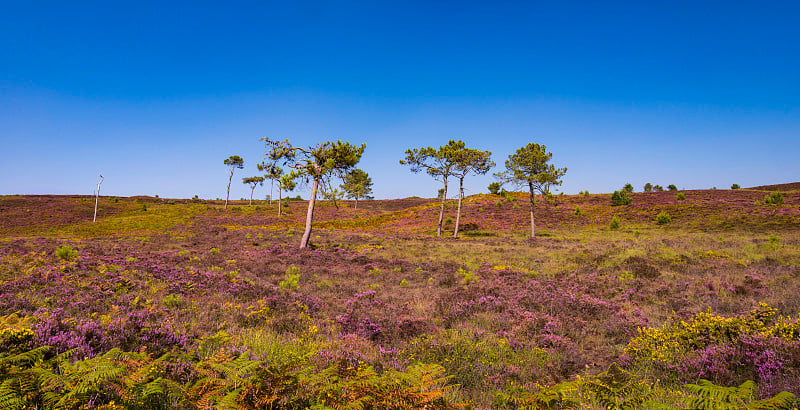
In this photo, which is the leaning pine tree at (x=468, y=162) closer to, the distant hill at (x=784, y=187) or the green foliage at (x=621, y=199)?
the green foliage at (x=621, y=199)

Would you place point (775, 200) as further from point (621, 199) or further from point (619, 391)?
point (619, 391)

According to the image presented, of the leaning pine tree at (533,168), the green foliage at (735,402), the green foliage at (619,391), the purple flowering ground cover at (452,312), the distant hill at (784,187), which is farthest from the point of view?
the distant hill at (784,187)

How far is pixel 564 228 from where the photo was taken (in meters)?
37.2

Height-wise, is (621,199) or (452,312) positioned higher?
(621,199)

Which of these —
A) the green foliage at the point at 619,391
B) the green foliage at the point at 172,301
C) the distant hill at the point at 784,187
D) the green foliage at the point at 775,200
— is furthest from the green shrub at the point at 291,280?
the distant hill at the point at 784,187

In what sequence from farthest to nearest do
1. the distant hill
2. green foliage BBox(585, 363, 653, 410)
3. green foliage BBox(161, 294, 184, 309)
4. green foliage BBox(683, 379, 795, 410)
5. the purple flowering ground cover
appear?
the distant hill < green foliage BBox(161, 294, 184, 309) < the purple flowering ground cover < green foliage BBox(585, 363, 653, 410) < green foliage BBox(683, 379, 795, 410)

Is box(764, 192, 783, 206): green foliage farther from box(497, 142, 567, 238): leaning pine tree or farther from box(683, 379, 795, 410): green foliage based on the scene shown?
box(683, 379, 795, 410): green foliage

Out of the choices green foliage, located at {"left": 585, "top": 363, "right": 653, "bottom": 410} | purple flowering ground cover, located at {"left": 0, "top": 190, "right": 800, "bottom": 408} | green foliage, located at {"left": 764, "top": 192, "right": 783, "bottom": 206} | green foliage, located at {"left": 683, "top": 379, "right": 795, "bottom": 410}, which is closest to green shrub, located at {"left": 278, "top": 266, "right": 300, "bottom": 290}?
purple flowering ground cover, located at {"left": 0, "top": 190, "right": 800, "bottom": 408}

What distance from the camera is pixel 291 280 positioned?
12.2 m

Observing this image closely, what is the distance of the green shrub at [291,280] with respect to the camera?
1139 cm

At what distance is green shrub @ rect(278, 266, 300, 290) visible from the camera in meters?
11.4

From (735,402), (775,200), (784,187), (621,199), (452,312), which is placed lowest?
(452,312)

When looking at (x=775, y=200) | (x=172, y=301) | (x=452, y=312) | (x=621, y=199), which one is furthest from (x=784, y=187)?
(x=172, y=301)

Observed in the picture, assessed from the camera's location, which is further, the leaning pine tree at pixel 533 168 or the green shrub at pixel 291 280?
the leaning pine tree at pixel 533 168
